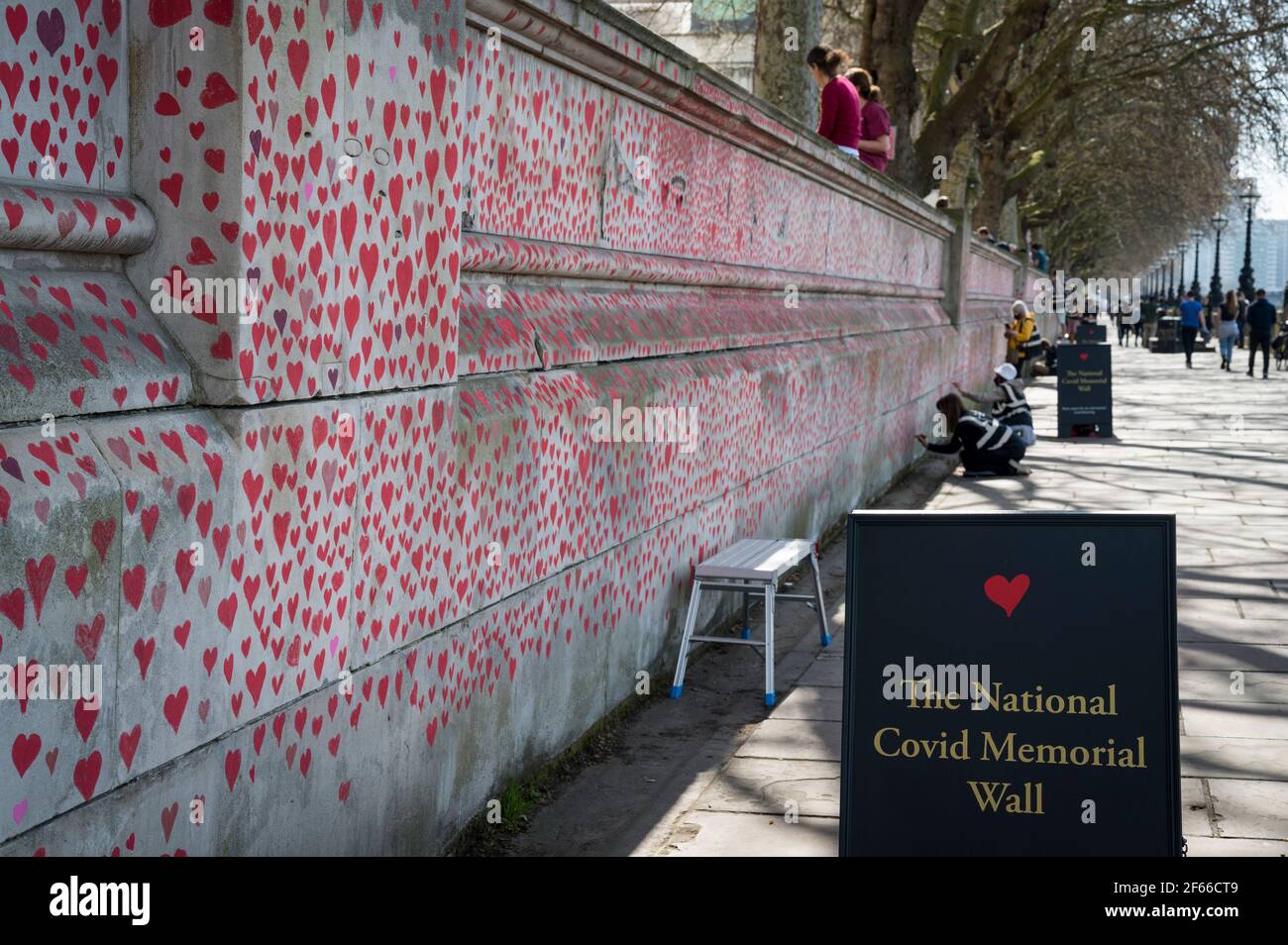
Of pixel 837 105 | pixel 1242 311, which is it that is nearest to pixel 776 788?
pixel 837 105

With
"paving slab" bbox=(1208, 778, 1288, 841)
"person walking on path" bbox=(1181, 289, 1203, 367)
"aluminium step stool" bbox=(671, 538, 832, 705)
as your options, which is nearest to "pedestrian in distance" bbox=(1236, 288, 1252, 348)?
"person walking on path" bbox=(1181, 289, 1203, 367)

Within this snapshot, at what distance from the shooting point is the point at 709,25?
38.8 m

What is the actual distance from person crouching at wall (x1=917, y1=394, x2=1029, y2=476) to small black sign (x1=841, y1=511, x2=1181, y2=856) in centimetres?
1081

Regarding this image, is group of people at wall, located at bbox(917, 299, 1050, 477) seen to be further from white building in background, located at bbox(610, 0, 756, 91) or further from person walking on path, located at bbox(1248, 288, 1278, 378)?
person walking on path, located at bbox(1248, 288, 1278, 378)

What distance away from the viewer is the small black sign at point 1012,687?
3629mm

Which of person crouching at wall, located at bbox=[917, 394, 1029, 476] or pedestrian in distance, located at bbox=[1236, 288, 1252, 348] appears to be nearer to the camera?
person crouching at wall, located at bbox=[917, 394, 1029, 476]

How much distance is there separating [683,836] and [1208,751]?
6.63 feet

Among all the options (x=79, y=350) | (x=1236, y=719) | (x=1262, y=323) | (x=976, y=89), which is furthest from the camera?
(x=1262, y=323)

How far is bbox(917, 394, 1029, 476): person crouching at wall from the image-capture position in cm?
1464

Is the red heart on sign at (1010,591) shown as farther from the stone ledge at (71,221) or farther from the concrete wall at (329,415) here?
the stone ledge at (71,221)

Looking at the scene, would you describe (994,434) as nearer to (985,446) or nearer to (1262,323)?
(985,446)

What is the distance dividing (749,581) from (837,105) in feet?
21.4

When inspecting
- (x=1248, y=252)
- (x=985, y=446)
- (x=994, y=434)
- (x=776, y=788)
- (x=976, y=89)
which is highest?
(x=976, y=89)

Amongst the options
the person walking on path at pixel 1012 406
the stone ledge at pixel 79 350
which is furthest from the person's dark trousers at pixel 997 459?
the stone ledge at pixel 79 350
